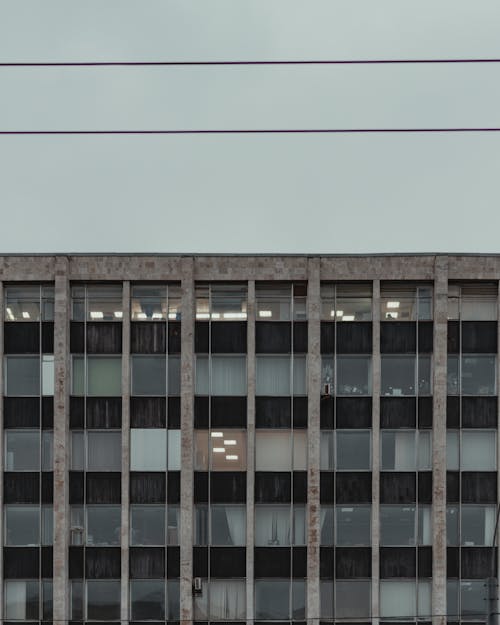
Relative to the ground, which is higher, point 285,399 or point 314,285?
point 314,285

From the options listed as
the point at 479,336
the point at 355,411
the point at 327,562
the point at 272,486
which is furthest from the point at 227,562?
the point at 479,336

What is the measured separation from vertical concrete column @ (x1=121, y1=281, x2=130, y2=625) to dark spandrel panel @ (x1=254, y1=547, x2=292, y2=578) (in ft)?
17.6

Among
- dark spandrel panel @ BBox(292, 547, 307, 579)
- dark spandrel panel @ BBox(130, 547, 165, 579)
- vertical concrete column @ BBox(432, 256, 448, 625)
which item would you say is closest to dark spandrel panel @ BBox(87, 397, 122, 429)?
dark spandrel panel @ BBox(130, 547, 165, 579)

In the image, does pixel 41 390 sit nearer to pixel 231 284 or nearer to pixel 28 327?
pixel 28 327

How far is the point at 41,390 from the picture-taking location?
26.7 metres

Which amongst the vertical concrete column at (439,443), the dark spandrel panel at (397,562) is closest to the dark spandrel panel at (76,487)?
the dark spandrel panel at (397,562)

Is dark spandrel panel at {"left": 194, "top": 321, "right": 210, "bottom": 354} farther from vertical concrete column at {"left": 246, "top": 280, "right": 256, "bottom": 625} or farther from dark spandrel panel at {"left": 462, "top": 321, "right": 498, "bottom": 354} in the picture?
dark spandrel panel at {"left": 462, "top": 321, "right": 498, "bottom": 354}

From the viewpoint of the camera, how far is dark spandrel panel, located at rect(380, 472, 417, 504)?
2638 centimetres

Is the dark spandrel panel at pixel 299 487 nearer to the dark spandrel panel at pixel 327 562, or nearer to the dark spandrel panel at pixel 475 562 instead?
the dark spandrel panel at pixel 327 562

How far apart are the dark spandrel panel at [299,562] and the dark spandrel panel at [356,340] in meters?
8.39

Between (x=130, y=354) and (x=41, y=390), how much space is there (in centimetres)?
402

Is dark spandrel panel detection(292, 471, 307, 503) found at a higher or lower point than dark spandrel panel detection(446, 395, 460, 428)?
lower

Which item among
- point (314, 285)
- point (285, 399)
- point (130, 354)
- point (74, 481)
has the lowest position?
point (74, 481)

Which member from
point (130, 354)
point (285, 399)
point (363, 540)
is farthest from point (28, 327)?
point (363, 540)
